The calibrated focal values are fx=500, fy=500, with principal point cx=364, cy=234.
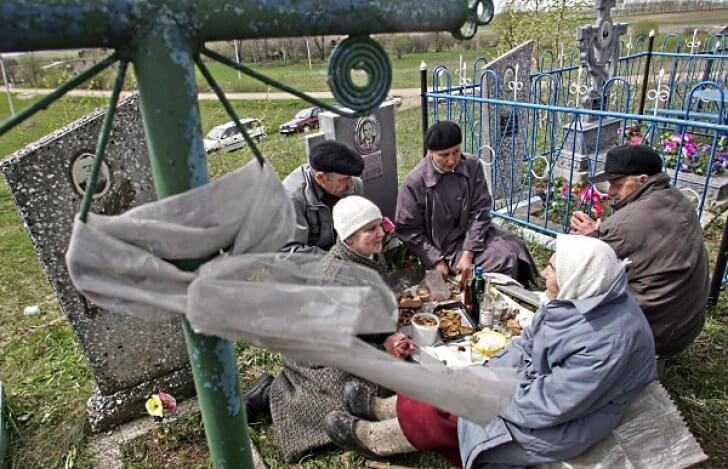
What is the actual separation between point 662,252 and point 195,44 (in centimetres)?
301

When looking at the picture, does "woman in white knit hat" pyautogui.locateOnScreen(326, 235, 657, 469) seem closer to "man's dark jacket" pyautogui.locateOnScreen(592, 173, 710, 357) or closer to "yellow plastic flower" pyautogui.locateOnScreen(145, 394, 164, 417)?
"man's dark jacket" pyautogui.locateOnScreen(592, 173, 710, 357)

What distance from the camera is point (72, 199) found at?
2701 millimetres

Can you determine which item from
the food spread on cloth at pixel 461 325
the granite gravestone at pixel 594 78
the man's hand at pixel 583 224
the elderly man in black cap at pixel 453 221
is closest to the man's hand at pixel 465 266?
the elderly man in black cap at pixel 453 221

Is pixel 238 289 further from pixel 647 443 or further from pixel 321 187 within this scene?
pixel 321 187

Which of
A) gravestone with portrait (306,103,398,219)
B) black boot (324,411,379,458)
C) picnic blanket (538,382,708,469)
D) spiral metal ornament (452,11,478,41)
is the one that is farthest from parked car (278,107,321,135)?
spiral metal ornament (452,11,478,41)

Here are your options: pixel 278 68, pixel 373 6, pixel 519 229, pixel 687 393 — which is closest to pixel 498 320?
pixel 687 393

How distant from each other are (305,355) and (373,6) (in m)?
0.60

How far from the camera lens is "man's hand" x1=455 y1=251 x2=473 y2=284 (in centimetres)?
411

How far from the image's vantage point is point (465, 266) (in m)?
4.21

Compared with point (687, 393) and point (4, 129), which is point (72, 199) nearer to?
point (4, 129)

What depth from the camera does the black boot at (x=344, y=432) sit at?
9.13 ft

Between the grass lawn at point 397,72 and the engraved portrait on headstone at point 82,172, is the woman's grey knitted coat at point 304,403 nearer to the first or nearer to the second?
the engraved portrait on headstone at point 82,172

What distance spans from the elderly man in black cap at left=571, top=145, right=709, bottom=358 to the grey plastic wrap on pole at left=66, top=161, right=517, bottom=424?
2.51 m

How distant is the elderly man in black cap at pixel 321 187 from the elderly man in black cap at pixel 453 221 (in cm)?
69
